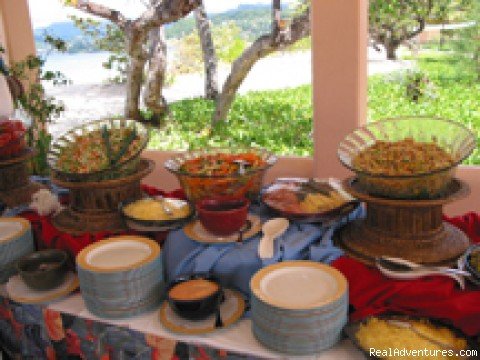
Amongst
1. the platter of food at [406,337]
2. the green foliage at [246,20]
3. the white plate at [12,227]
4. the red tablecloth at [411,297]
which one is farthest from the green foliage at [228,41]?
the platter of food at [406,337]

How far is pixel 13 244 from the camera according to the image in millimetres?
1470

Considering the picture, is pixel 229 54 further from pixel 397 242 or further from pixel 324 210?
pixel 397 242

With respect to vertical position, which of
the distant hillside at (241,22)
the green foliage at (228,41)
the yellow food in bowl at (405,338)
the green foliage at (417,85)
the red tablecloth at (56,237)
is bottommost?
the yellow food in bowl at (405,338)

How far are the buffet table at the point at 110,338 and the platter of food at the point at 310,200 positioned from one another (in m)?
→ 0.40

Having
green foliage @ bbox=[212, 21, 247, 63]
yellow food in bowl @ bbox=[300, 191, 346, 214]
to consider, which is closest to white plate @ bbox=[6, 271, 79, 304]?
yellow food in bowl @ bbox=[300, 191, 346, 214]

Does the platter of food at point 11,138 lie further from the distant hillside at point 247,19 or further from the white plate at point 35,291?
the distant hillside at point 247,19

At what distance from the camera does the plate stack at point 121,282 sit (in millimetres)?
1188

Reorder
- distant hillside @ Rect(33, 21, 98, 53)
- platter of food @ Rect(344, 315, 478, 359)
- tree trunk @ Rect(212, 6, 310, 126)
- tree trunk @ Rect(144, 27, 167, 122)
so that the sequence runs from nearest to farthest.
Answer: platter of food @ Rect(344, 315, 478, 359)
tree trunk @ Rect(212, 6, 310, 126)
tree trunk @ Rect(144, 27, 167, 122)
distant hillside @ Rect(33, 21, 98, 53)

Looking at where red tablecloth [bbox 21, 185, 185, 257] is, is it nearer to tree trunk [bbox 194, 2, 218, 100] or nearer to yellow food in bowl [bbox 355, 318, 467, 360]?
yellow food in bowl [bbox 355, 318, 467, 360]

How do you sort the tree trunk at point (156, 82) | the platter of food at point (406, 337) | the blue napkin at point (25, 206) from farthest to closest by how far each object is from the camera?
the tree trunk at point (156, 82) < the blue napkin at point (25, 206) < the platter of food at point (406, 337)

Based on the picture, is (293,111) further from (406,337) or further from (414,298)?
(406,337)

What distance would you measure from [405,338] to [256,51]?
1.61 m

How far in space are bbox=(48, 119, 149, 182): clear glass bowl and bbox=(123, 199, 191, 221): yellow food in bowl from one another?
12 centimetres

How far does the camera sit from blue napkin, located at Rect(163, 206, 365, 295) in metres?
1.26
